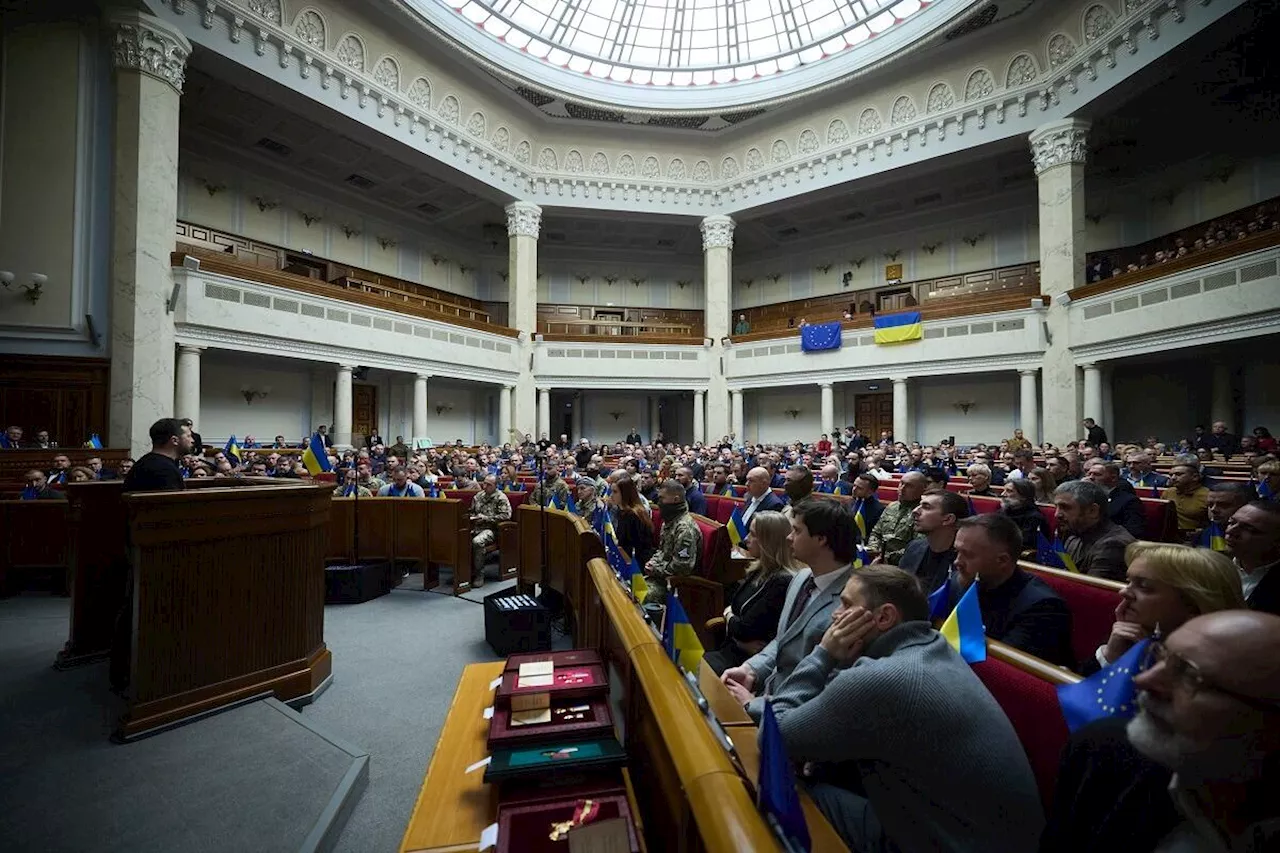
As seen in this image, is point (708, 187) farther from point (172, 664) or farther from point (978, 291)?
point (172, 664)

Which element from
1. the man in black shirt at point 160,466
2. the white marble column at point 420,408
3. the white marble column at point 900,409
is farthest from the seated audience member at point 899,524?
the white marble column at point 420,408

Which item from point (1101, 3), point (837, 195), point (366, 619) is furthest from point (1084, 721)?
point (837, 195)

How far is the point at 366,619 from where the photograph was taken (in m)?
5.32

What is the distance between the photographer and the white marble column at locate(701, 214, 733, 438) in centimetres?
1977

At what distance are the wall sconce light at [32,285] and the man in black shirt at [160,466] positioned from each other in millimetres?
9934

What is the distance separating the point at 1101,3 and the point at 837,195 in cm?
750

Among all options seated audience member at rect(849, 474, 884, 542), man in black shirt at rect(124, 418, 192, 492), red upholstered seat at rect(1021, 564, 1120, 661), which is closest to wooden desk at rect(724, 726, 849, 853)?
red upholstered seat at rect(1021, 564, 1120, 661)

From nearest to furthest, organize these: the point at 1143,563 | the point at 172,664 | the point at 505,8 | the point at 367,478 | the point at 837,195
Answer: the point at 1143,563
the point at 172,664
the point at 367,478
the point at 505,8
the point at 837,195

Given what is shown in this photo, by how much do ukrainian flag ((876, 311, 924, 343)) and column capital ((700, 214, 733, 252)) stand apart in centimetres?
590

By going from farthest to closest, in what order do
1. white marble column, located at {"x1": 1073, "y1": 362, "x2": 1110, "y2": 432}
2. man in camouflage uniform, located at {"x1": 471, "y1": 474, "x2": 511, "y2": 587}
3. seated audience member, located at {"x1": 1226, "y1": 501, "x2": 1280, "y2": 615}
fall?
white marble column, located at {"x1": 1073, "y1": 362, "x2": 1110, "y2": 432}
man in camouflage uniform, located at {"x1": 471, "y1": 474, "x2": 511, "y2": 587}
seated audience member, located at {"x1": 1226, "y1": 501, "x2": 1280, "y2": 615}

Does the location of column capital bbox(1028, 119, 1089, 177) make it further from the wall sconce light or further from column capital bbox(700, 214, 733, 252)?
the wall sconce light

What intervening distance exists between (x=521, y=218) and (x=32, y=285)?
1170 cm

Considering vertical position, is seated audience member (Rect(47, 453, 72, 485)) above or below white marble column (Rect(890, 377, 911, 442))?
below

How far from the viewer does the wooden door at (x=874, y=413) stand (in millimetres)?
19609
